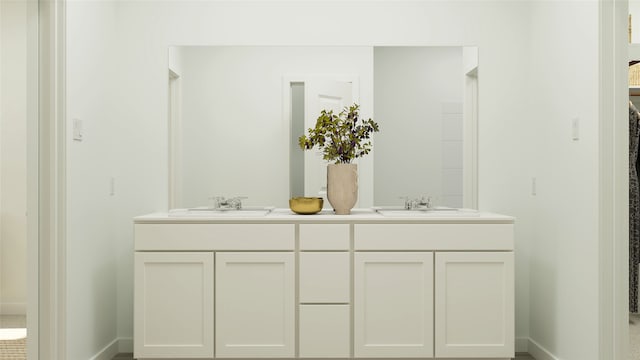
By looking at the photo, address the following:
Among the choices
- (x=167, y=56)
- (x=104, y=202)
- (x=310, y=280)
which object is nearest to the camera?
(x=310, y=280)

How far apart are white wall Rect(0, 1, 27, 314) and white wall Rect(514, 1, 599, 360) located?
2.47 m

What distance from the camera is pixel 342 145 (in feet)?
9.45

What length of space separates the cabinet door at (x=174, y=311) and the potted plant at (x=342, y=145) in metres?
0.76

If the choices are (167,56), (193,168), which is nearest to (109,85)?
(167,56)

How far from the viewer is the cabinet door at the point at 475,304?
2.57 m

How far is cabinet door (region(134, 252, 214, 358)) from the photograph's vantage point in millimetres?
2557

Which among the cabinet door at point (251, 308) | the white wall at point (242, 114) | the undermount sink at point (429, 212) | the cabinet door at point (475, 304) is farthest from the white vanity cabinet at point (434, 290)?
the white wall at point (242, 114)

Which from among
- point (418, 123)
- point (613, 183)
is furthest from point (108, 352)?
point (613, 183)

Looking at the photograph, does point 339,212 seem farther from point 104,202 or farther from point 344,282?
point 104,202

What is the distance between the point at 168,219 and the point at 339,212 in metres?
0.89

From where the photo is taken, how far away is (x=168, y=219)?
2.57 metres

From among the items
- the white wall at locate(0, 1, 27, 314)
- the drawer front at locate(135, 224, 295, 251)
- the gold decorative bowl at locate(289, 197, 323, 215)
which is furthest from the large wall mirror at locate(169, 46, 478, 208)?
the white wall at locate(0, 1, 27, 314)

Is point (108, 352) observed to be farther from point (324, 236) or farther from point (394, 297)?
point (394, 297)

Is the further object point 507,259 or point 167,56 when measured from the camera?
point 167,56
